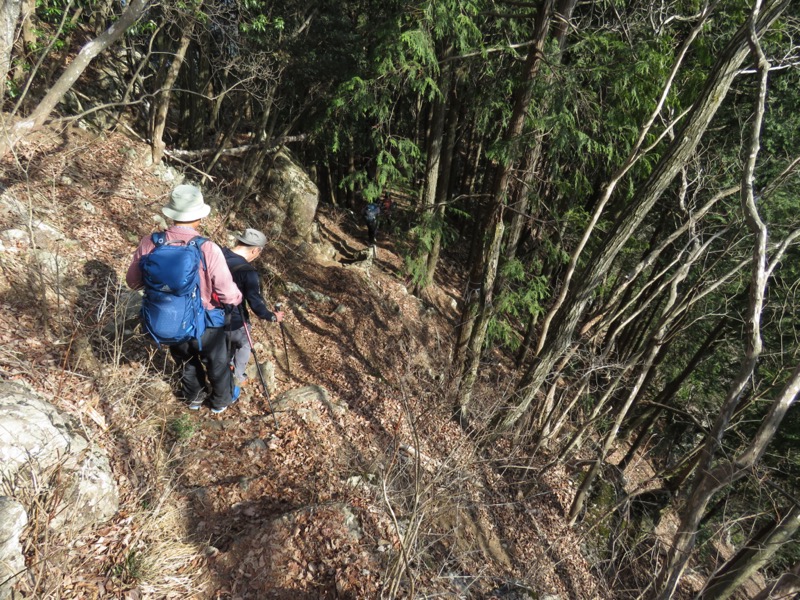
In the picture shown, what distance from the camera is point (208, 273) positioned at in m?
3.52

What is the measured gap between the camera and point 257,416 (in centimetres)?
506

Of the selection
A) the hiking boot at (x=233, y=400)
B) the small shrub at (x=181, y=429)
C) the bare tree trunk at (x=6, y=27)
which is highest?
the bare tree trunk at (x=6, y=27)

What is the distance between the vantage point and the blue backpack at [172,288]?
320 centimetres

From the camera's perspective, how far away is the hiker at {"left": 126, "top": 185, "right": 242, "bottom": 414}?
3.35 meters

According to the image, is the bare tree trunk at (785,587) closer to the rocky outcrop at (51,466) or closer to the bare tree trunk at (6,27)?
the rocky outcrop at (51,466)

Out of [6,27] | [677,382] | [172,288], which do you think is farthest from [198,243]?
[677,382]

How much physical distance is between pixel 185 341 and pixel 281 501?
1769 mm

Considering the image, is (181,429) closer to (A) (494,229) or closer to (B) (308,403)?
(B) (308,403)

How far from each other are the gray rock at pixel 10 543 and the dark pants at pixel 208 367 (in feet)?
5.42

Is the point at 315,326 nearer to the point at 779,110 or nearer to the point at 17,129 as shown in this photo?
the point at 17,129

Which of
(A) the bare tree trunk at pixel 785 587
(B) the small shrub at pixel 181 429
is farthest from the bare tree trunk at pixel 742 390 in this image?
(B) the small shrub at pixel 181 429

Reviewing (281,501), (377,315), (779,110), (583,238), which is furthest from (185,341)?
→ (779,110)

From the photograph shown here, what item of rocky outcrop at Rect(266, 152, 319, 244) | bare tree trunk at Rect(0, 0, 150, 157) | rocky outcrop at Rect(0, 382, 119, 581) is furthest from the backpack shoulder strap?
rocky outcrop at Rect(266, 152, 319, 244)

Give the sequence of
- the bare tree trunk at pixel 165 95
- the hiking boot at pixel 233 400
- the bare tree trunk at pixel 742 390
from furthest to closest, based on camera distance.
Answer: the bare tree trunk at pixel 165 95 → the hiking boot at pixel 233 400 → the bare tree trunk at pixel 742 390
